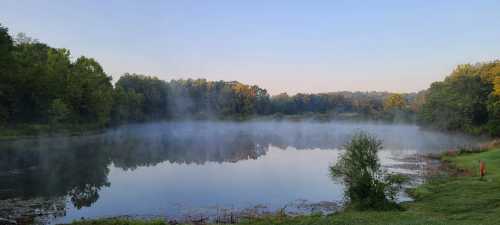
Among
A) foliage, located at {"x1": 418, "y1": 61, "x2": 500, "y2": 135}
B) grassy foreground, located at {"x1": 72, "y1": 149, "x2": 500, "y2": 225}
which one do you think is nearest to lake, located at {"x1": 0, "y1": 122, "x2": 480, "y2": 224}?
grassy foreground, located at {"x1": 72, "y1": 149, "x2": 500, "y2": 225}

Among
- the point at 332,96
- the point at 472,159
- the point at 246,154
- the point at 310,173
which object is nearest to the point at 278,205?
the point at 310,173

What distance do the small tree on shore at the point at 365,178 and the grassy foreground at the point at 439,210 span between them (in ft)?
3.19

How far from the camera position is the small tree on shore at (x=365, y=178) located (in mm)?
17812

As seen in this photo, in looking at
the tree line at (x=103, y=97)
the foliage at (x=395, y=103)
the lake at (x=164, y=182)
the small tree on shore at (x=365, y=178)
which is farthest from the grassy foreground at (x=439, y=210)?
the foliage at (x=395, y=103)

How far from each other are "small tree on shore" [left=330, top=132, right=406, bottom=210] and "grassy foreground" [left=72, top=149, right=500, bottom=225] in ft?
3.19

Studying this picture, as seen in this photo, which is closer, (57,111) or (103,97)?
(57,111)

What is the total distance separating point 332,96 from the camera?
18538 cm

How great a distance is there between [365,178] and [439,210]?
3.38 m

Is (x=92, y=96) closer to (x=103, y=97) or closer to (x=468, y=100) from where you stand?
(x=103, y=97)

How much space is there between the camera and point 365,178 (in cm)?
1803

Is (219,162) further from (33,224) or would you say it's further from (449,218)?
(449,218)

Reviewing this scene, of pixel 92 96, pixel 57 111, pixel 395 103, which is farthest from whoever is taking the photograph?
pixel 395 103

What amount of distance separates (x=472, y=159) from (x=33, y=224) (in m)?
33.3

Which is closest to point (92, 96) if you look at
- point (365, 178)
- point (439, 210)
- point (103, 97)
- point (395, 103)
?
point (103, 97)
